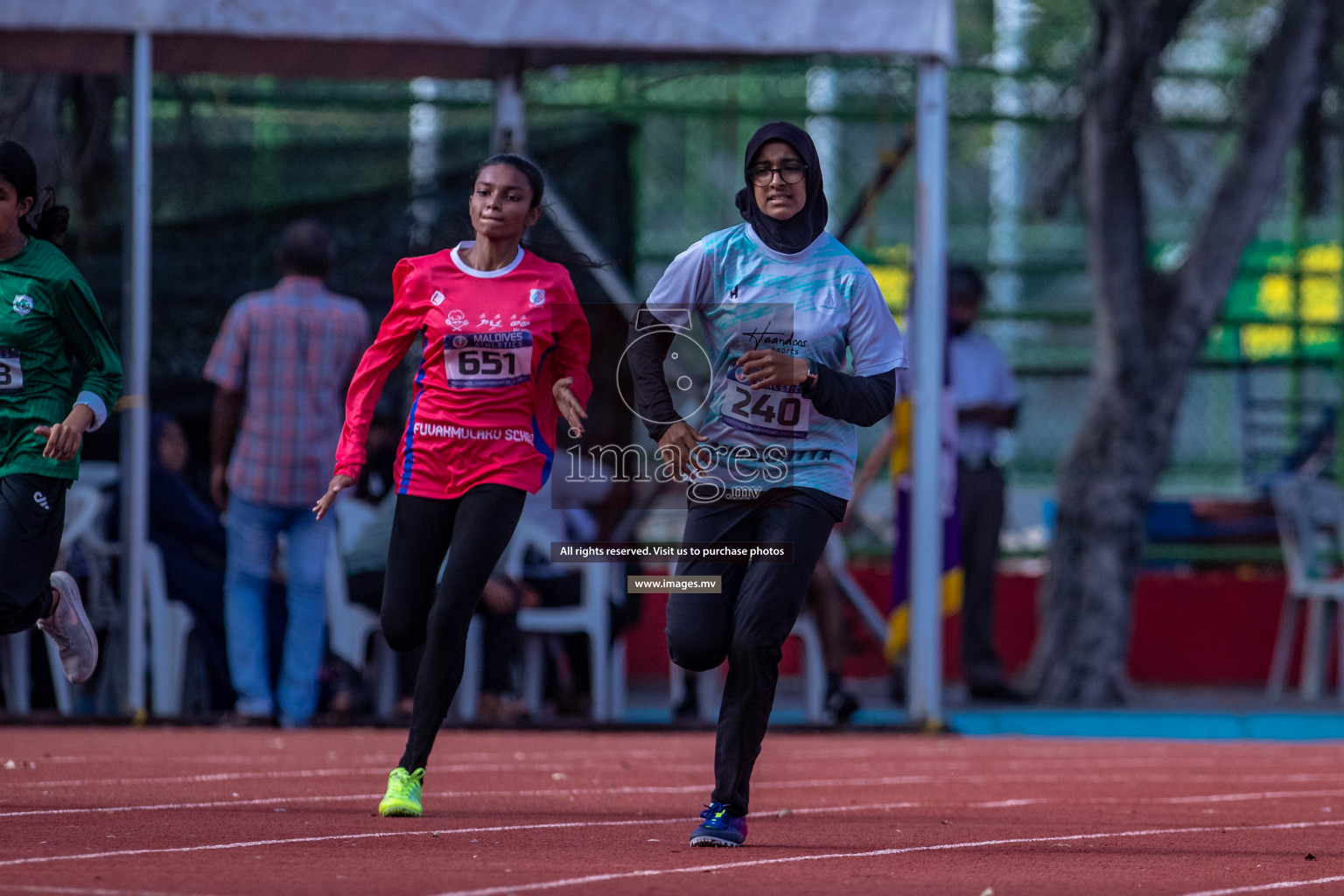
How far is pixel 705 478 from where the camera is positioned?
530 cm

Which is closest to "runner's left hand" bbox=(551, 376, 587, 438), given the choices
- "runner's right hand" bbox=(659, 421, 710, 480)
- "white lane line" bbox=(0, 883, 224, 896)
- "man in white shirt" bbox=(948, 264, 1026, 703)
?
"runner's right hand" bbox=(659, 421, 710, 480)

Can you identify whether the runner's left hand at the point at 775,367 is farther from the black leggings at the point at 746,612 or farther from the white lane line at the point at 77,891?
the white lane line at the point at 77,891

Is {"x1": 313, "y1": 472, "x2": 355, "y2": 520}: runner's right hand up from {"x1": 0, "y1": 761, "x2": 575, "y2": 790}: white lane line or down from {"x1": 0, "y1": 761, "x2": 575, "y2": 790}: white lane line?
up

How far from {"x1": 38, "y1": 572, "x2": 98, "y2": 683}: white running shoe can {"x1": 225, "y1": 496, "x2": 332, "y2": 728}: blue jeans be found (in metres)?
2.72

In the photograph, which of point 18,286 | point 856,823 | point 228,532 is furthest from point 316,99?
point 856,823

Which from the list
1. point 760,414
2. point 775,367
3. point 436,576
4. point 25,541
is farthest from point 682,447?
point 25,541

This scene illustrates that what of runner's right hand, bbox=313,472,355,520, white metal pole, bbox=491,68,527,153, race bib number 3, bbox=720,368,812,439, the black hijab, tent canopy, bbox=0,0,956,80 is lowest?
runner's right hand, bbox=313,472,355,520

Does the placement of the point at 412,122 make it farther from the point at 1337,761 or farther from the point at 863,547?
the point at 1337,761

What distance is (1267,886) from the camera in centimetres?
484

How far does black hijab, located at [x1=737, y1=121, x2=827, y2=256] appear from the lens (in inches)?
209

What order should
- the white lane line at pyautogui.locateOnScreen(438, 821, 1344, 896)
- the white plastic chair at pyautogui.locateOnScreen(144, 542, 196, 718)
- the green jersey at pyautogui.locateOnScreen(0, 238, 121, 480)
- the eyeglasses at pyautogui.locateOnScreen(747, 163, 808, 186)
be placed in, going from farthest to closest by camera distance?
the white plastic chair at pyautogui.locateOnScreen(144, 542, 196, 718) → the green jersey at pyautogui.locateOnScreen(0, 238, 121, 480) → the eyeglasses at pyautogui.locateOnScreen(747, 163, 808, 186) → the white lane line at pyautogui.locateOnScreen(438, 821, 1344, 896)

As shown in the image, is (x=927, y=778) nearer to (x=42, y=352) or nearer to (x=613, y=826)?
(x=613, y=826)

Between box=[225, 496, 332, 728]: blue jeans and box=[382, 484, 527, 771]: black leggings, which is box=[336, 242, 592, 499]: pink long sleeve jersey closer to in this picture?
box=[382, 484, 527, 771]: black leggings

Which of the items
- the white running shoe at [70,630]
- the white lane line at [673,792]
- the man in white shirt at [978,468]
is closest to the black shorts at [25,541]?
the white running shoe at [70,630]
